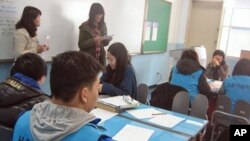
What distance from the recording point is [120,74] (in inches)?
102

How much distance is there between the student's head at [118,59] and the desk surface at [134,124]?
0.63m

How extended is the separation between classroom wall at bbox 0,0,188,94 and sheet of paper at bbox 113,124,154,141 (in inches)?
131

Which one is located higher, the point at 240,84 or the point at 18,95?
the point at 18,95

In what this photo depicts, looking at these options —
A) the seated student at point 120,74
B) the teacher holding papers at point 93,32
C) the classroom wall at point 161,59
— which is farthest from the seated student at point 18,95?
the classroom wall at point 161,59

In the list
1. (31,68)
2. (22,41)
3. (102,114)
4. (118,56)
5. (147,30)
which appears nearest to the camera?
(31,68)

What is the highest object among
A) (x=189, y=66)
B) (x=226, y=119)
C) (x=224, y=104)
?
(x=189, y=66)

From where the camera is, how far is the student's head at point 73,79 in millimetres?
922

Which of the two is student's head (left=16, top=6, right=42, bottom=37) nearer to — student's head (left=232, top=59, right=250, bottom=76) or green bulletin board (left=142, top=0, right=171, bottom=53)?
student's head (left=232, top=59, right=250, bottom=76)

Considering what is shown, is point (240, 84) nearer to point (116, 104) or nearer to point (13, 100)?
point (116, 104)

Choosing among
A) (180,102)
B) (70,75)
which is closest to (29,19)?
(180,102)

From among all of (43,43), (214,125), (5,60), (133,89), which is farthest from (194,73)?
(5,60)

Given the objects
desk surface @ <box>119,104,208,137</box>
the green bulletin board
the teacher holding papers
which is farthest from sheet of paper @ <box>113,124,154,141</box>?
the green bulletin board

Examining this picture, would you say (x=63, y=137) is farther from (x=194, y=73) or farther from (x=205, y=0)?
(x=205, y=0)

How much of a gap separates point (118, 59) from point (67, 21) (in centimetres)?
116
